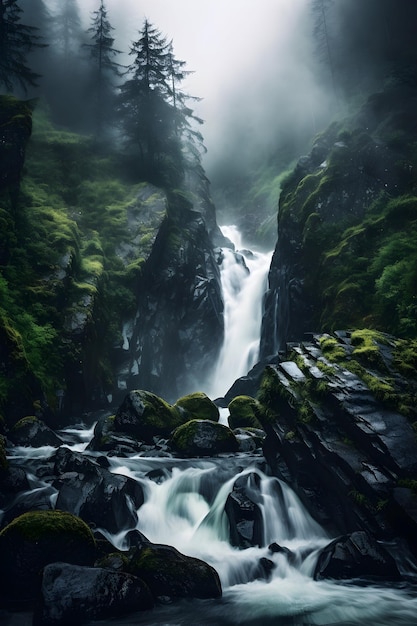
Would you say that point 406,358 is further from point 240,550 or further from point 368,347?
point 240,550

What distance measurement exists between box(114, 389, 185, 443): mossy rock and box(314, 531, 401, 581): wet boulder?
27.7 feet

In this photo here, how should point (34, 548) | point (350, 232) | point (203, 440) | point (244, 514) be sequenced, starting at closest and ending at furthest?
point (34, 548) < point (244, 514) < point (203, 440) < point (350, 232)

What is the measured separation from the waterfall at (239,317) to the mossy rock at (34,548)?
21649 mm

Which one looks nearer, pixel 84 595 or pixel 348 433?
pixel 84 595

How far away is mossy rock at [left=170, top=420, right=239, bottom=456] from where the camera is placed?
526 inches

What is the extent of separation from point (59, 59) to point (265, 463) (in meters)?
56.6

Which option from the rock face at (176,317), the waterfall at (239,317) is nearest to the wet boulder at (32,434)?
the rock face at (176,317)

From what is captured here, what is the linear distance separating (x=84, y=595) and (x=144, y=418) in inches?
363

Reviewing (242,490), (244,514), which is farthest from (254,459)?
(244,514)

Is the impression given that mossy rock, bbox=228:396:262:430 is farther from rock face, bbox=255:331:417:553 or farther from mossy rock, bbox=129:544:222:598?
mossy rock, bbox=129:544:222:598

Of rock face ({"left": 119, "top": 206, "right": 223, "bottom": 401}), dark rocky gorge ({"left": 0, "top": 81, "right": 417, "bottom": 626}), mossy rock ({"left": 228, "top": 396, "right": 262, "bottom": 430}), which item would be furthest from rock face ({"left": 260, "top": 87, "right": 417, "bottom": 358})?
mossy rock ({"left": 228, "top": 396, "right": 262, "bottom": 430})

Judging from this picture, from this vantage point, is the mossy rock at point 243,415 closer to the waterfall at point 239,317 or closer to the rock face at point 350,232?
the rock face at point 350,232

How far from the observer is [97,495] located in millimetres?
9062

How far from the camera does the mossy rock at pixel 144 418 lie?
49.1 feet
